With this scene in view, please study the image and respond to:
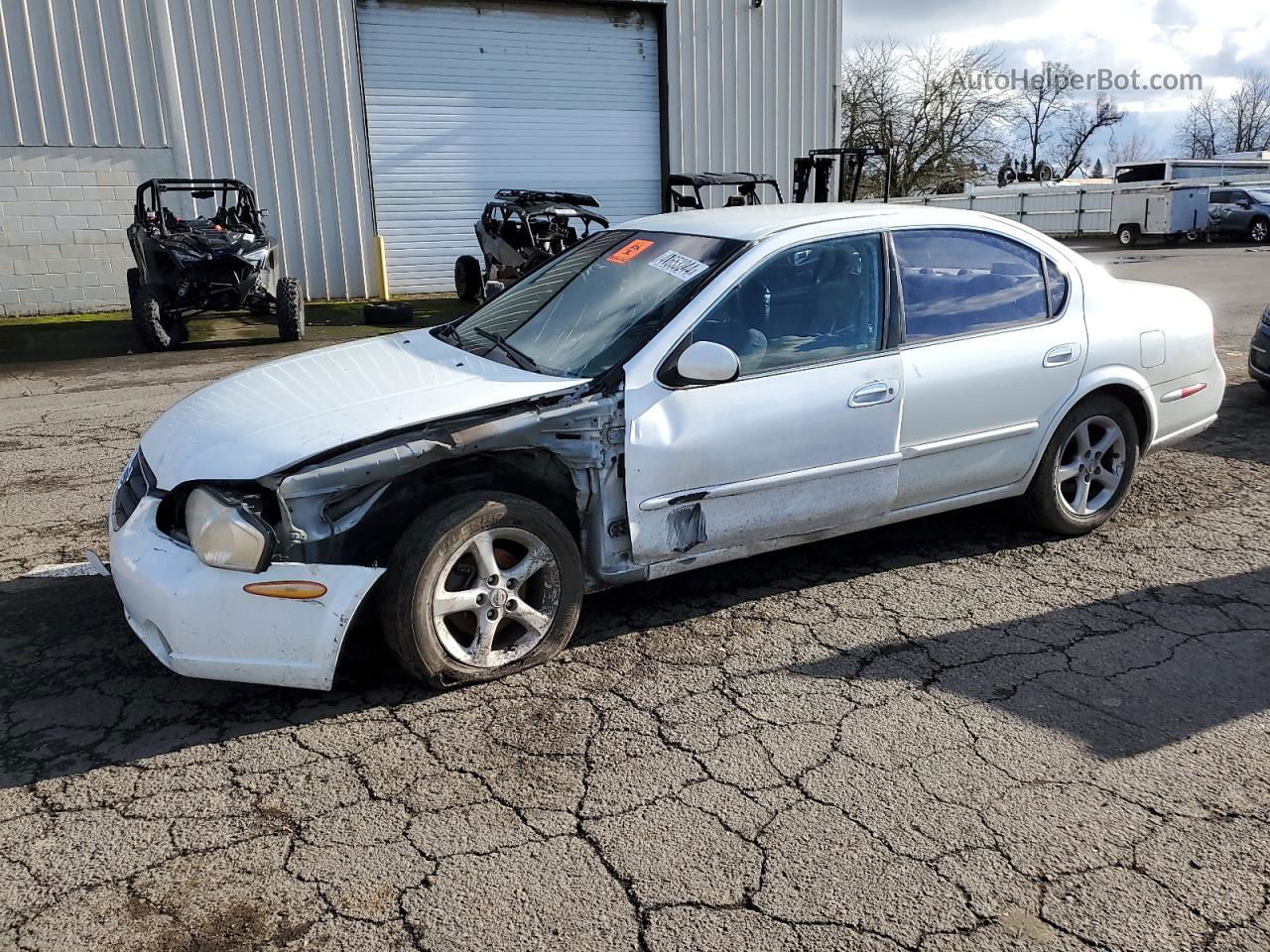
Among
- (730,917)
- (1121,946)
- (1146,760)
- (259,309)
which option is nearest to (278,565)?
(730,917)

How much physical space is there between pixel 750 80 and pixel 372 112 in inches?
255

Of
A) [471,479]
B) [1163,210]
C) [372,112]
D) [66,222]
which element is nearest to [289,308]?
[66,222]

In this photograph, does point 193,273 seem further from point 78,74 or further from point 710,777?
point 710,777

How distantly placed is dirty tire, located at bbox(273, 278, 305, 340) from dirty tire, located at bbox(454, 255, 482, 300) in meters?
3.13

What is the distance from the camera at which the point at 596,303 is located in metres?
4.04

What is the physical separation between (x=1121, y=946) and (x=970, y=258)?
2941mm

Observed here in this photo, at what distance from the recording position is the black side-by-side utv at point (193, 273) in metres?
10.9

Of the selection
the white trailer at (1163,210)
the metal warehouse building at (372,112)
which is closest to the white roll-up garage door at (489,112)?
the metal warehouse building at (372,112)

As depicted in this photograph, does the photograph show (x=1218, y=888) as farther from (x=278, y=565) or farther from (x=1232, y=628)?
(x=278, y=565)

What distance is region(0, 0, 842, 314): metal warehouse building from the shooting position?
533 inches

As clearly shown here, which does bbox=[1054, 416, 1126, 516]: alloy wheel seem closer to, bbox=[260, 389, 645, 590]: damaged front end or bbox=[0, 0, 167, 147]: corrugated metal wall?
bbox=[260, 389, 645, 590]: damaged front end

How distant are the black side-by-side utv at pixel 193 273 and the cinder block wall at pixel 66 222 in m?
3.02

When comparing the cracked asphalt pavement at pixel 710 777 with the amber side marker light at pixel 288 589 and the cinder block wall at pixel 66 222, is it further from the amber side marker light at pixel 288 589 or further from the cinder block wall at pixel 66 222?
the cinder block wall at pixel 66 222

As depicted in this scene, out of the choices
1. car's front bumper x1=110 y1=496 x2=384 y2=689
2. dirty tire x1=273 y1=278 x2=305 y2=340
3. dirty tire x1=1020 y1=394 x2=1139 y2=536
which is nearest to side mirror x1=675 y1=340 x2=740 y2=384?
car's front bumper x1=110 y1=496 x2=384 y2=689
